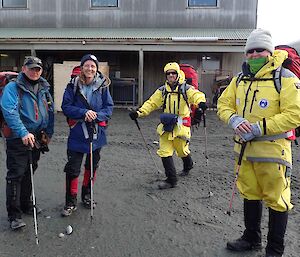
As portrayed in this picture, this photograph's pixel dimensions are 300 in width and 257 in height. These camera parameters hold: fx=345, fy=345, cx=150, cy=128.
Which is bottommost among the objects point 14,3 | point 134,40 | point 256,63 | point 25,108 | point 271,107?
point 25,108

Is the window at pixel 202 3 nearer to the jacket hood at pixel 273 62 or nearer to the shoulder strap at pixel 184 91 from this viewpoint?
the shoulder strap at pixel 184 91

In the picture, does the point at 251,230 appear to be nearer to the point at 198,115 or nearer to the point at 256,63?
the point at 256,63

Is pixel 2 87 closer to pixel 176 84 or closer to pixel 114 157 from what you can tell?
pixel 176 84

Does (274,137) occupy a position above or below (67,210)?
above

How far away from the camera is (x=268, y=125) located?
3.10m

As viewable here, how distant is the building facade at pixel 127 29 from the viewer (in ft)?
50.0

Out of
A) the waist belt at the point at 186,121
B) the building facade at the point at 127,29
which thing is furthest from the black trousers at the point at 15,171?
the building facade at the point at 127,29

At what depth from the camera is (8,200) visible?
13.4ft

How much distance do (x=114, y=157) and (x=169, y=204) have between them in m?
2.84

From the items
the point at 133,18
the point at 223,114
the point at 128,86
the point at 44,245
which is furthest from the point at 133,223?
the point at 133,18

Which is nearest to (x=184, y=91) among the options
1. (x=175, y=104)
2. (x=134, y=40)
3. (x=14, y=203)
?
(x=175, y=104)

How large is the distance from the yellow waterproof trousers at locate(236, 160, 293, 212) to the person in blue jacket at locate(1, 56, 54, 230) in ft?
7.74

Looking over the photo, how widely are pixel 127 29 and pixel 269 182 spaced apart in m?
14.8

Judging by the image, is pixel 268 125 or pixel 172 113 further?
pixel 172 113
